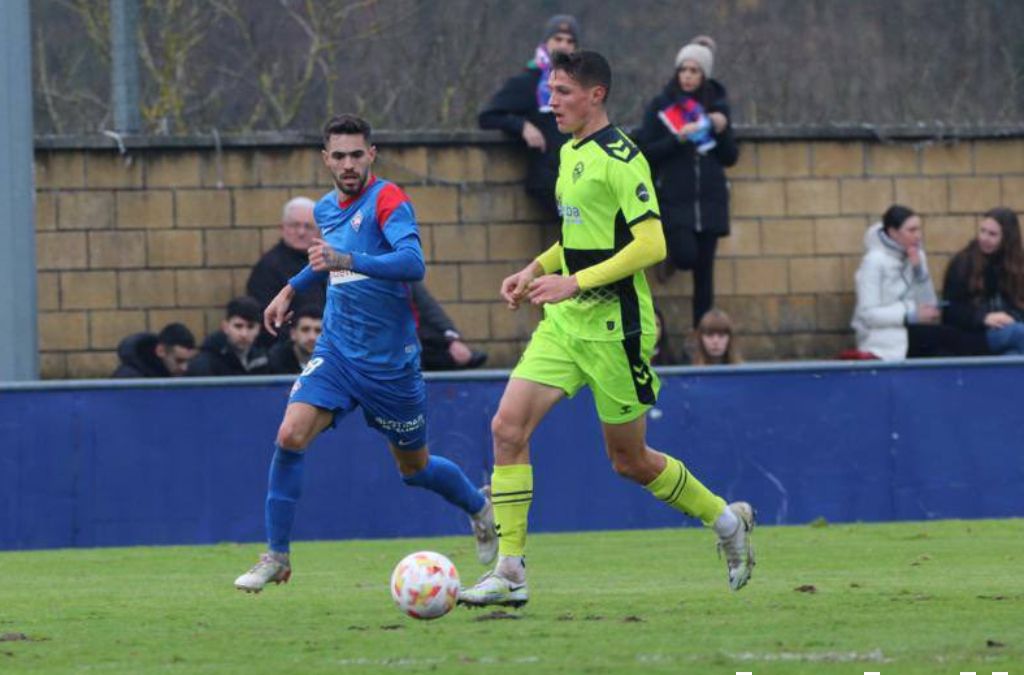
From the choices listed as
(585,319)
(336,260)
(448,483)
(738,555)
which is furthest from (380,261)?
(738,555)

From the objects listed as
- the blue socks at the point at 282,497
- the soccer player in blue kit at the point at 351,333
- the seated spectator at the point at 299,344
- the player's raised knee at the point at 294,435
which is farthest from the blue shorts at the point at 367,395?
the seated spectator at the point at 299,344

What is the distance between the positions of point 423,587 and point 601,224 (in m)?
1.61

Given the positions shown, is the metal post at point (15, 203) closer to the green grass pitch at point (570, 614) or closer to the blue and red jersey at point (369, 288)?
the green grass pitch at point (570, 614)

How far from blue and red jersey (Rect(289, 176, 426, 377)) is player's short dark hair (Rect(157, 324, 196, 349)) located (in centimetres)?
519

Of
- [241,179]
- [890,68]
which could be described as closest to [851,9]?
[890,68]

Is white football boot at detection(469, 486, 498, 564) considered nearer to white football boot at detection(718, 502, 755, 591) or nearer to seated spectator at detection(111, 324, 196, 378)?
white football boot at detection(718, 502, 755, 591)

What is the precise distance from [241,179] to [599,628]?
9162 millimetres

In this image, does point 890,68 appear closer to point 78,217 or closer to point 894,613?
point 78,217

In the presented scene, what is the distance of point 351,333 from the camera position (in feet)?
31.5

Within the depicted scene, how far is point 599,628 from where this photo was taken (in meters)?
7.90

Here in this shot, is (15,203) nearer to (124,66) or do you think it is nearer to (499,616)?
(124,66)

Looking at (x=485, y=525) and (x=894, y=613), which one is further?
(x=485, y=525)

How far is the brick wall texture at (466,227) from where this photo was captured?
16.2 meters

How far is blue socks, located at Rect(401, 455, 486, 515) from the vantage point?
10.3 m
